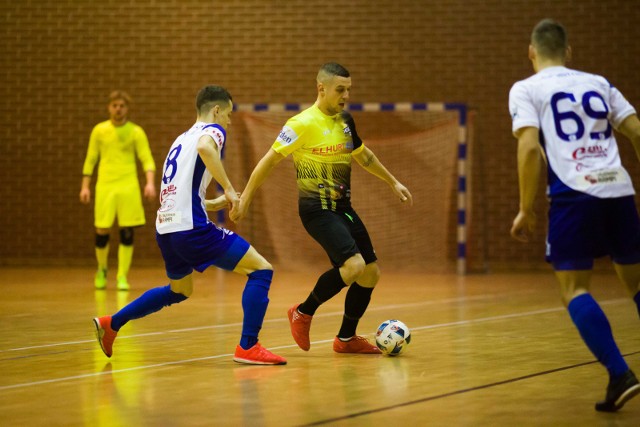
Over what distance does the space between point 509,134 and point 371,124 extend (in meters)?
2.10

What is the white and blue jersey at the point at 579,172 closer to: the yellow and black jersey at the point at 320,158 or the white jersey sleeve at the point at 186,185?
the yellow and black jersey at the point at 320,158

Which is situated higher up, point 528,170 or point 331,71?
point 331,71

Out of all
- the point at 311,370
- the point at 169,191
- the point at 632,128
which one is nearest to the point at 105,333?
the point at 169,191

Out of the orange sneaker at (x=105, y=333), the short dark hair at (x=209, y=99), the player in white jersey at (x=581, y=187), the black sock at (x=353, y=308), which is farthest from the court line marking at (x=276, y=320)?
the player in white jersey at (x=581, y=187)

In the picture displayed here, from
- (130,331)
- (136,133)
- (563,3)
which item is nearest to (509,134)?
(563,3)

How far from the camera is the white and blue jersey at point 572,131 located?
15.5 feet

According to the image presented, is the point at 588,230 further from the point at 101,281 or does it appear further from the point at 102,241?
the point at 102,241

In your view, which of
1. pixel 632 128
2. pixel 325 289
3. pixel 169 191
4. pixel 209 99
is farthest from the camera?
pixel 325 289

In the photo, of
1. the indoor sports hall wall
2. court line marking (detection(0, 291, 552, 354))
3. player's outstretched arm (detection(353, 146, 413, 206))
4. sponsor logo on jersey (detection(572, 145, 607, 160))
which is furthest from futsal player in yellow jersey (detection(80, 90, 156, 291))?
sponsor logo on jersey (detection(572, 145, 607, 160))

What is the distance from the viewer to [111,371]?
19.9 feet

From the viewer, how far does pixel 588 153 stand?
475 cm

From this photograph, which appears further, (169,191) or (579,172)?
(169,191)

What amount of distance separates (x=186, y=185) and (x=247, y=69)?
10.2 meters

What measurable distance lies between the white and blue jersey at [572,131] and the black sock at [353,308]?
2.23 metres
